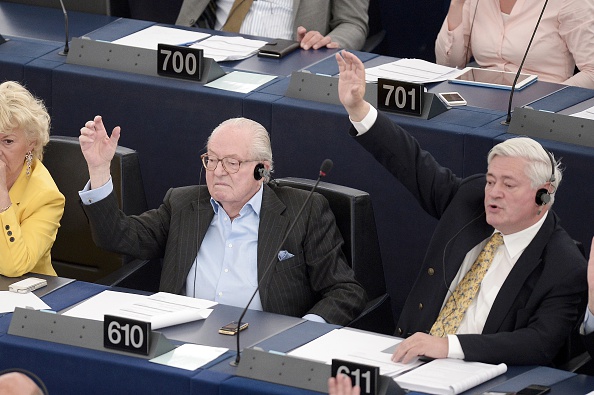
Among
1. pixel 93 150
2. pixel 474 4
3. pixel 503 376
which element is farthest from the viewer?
pixel 474 4

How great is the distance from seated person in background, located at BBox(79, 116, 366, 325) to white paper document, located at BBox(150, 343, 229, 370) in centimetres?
56

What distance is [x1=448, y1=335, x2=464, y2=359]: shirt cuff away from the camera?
3244 mm

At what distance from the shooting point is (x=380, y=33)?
5.95m

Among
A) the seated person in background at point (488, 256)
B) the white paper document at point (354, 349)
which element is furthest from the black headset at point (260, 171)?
the white paper document at point (354, 349)

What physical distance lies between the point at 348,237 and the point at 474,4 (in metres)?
1.67

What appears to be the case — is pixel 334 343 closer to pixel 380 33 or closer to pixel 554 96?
pixel 554 96

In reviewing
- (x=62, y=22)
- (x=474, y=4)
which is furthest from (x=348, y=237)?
(x=62, y=22)

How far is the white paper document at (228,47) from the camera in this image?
497 centimetres

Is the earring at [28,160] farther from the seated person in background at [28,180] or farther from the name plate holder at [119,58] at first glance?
the name plate holder at [119,58]

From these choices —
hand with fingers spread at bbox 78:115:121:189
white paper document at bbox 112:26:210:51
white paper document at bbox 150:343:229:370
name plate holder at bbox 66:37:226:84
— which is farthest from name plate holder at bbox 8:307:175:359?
white paper document at bbox 112:26:210:51

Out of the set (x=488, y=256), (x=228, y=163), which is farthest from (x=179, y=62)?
(x=488, y=256)

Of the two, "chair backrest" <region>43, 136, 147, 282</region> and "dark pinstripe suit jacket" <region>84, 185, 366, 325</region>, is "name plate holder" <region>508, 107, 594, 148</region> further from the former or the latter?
"chair backrest" <region>43, 136, 147, 282</region>

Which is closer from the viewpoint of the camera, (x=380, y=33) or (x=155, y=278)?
(x=155, y=278)

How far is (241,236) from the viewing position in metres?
3.88
